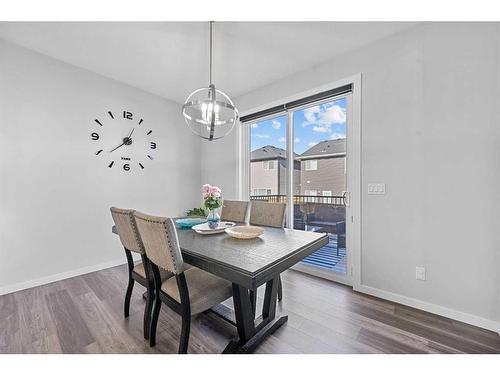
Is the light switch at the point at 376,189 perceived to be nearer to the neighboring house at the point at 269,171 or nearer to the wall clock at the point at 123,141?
the neighboring house at the point at 269,171

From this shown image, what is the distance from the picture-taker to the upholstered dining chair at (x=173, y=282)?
1217 millimetres

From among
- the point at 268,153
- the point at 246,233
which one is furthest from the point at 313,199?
the point at 246,233

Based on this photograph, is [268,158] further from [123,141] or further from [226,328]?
[226,328]

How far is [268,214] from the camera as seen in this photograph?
2.30 m

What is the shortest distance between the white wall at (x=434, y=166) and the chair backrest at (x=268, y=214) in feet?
2.85

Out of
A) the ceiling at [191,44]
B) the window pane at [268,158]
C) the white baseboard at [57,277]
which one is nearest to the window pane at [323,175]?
the window pane at [268,158]

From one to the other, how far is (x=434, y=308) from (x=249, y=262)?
185 cm

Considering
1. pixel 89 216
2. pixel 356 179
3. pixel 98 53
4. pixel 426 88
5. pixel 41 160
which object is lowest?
pixel 89 216
